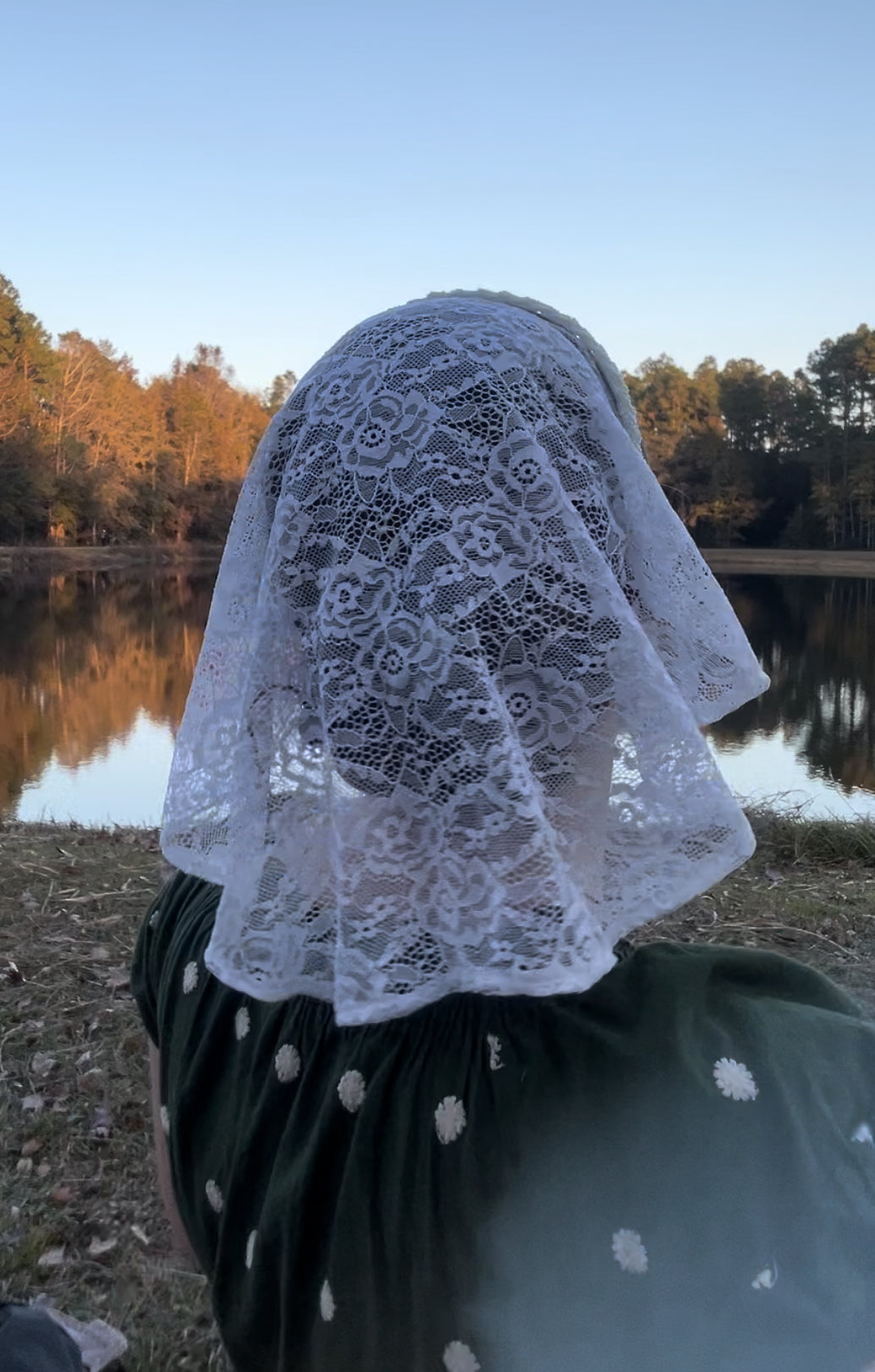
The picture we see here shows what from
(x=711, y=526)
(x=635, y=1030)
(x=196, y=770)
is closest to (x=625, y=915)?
(x=635, y=1030)

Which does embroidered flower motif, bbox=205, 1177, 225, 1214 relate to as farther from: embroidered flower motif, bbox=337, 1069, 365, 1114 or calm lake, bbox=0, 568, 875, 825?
calm lake, bbox=0, 568, 875, 825

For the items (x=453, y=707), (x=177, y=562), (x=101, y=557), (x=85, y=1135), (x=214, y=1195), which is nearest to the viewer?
(x=453, y=707)

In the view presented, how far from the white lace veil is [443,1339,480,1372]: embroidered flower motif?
10.0 inches

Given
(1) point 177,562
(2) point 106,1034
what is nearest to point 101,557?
(1) point 177,562

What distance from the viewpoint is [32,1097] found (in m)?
2.83

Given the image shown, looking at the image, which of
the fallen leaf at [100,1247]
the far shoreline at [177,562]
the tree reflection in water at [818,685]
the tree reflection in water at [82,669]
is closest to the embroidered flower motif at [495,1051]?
the fallen leaf at [100,1247]

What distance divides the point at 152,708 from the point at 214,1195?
13.5 m

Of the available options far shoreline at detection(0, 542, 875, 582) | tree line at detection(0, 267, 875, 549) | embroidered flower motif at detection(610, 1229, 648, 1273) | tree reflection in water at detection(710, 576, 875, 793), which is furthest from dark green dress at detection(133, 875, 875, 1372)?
tree line at detection(0, 267, 875, 549)

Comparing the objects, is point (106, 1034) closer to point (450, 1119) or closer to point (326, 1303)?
point (326, 1303)

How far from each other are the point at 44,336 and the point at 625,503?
46344 millimetres

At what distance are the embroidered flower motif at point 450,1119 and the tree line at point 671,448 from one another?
3790cm

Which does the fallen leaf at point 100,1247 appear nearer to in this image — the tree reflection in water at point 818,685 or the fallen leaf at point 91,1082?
the fallen leaf at point 91,1082

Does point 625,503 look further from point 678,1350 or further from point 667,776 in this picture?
point 678,1350

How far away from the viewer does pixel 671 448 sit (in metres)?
43.8
